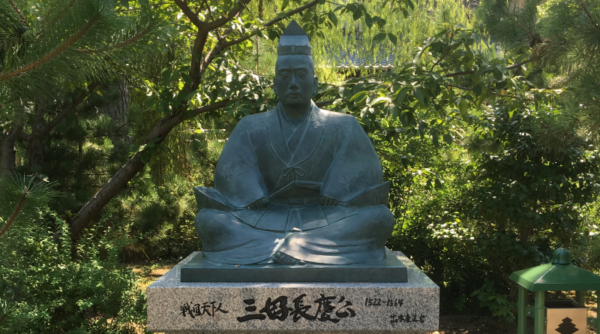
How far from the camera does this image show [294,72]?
145 inches

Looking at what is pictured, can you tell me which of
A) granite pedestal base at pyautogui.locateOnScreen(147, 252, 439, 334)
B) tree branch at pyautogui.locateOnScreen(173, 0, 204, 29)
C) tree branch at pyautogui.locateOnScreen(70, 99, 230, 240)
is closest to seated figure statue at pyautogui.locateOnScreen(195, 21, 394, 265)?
granite pedestal base at pyautogui.locateOnScreen(147, 252, 439, 334)

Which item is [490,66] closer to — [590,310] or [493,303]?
[493,303]

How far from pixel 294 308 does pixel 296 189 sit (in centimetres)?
94

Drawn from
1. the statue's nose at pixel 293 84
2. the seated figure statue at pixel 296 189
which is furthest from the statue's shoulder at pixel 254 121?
the statue's nose at pixel 293 84

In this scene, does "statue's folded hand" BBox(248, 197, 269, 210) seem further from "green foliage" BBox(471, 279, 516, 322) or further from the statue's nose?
"green foliage" BBox(471, 279, 516, 322)

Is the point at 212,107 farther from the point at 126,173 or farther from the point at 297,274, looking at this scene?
the point at 297,274

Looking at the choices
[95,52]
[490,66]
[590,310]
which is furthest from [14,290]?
[590,310]

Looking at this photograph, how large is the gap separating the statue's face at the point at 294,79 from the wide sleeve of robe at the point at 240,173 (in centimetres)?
33

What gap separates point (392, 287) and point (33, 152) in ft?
14.4

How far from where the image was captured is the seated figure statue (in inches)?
128

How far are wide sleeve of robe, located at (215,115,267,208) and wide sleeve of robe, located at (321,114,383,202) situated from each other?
0.47m

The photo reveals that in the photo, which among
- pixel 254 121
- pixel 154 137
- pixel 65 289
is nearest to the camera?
pixel 254 121

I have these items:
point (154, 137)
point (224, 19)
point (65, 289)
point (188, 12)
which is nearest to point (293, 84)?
point (224, 19)

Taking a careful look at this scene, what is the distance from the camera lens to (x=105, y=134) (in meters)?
6.19
